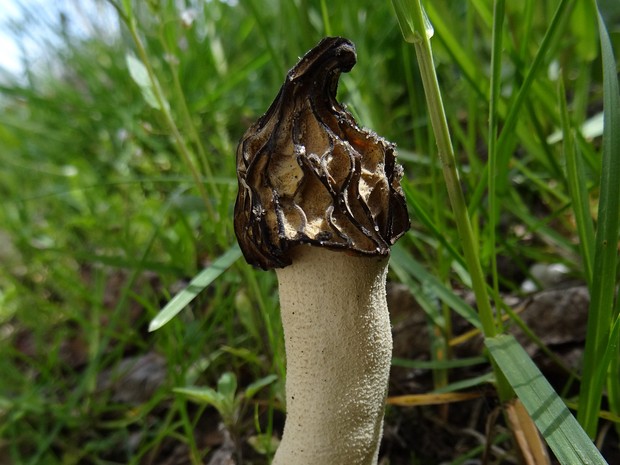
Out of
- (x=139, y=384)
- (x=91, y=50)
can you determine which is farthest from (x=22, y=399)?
(x=91, y=50)

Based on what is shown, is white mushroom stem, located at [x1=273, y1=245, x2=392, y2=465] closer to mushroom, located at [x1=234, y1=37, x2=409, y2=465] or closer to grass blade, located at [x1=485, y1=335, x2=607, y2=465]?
mushroom, located at [x1=234, y1=37, x2=409, y2=465]

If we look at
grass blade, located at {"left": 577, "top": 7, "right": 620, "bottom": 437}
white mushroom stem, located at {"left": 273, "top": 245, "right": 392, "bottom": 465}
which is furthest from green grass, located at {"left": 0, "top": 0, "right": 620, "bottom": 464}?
white mushroom stem, located at {"left": 273, "top": 245, "right": 392, "bottom": 465}

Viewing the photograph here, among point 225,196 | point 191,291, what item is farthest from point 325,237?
point 225,196

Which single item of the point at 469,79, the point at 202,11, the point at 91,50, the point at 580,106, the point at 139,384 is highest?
the point at 91,50

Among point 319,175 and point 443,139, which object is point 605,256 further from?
point 319,175

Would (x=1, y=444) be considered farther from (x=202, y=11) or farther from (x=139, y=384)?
(x=202, y=11)

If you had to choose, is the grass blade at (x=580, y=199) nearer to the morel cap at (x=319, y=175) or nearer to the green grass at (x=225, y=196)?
the green grass at (x=225, y=196)
